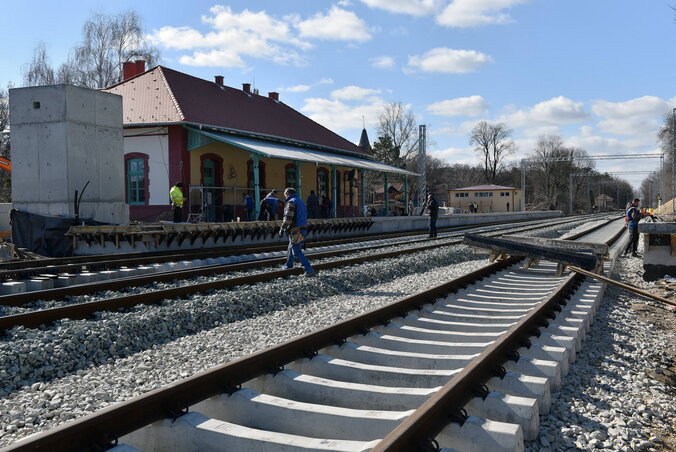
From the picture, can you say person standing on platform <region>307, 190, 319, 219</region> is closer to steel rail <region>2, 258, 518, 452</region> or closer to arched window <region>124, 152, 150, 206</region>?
arched window <region>124, 152, 150, 206</region>

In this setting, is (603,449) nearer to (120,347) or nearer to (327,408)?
(327,408)

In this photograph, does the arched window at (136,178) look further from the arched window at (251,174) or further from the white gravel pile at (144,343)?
the white gravel pile at (144,343)

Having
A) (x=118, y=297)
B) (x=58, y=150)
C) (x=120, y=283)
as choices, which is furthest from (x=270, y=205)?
(x=118, y=297)

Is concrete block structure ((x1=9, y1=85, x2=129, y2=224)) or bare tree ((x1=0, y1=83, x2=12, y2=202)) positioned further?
bare tree ((x1=0, y1=83, x2=12, y2=202))

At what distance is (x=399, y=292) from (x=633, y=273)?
8.11 m

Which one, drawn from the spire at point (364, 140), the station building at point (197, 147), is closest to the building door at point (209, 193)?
the station building at point (197, 147)

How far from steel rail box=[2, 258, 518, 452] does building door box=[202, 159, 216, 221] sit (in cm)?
2016

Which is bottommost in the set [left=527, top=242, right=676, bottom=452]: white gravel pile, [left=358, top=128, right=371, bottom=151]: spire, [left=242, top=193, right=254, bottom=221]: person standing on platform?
[left=527, top=242, right=676, bottom=452]: white gravel pile

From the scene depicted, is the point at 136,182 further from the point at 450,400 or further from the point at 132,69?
the point at 450,400

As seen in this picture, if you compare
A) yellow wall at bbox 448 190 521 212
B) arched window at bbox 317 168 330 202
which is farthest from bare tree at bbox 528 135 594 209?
arched window at bbox 317 168 330 202

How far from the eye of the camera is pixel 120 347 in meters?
6.00

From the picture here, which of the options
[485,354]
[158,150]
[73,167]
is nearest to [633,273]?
[485,354]

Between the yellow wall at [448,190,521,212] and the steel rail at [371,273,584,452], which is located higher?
the yellow wall at [448,190,521,212]

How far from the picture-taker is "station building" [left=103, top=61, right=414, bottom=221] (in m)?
24.0
